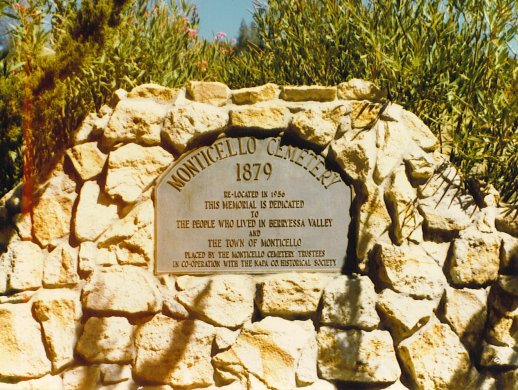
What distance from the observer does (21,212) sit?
107 inches

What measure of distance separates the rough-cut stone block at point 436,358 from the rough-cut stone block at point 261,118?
126 centimetres

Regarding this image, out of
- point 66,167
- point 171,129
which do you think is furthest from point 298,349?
point 66,167

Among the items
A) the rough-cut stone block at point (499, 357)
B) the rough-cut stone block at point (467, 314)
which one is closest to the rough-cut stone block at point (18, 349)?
the rough-cut stone block at point (467, 314)

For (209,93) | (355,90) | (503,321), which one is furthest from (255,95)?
(503,321)

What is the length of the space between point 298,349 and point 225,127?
3.87 feet

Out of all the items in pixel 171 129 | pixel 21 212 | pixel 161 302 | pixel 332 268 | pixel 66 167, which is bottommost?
pixel 161 302

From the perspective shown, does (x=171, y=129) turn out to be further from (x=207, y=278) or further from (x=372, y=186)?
(x=372, y=186)

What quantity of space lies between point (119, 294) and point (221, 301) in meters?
0.50

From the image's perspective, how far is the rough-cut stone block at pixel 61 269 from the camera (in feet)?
8.68

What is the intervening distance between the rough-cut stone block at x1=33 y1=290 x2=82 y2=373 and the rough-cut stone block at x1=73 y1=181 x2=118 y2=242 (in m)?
0.32

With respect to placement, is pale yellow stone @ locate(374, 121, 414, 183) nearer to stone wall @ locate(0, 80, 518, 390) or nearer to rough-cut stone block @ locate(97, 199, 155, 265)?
stone wall @ locate(0, 80, 518, 390)

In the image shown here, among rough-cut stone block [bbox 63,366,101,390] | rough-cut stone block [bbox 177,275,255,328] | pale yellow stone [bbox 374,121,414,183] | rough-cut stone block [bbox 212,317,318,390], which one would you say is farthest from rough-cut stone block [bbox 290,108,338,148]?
rough-cut stone block [bbox 63,366,101,390]

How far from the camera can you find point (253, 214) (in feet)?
8.95

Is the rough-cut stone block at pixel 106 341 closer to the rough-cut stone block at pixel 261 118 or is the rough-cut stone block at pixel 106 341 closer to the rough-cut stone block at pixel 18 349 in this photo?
the rough-cut stone block at pixel 18 349
